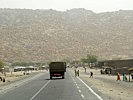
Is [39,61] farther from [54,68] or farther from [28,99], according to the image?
[28,99]

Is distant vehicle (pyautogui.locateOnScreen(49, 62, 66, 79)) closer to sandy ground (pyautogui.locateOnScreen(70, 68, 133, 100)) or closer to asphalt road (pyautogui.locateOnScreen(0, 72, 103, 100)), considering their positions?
sandy ground (pyautogui.locateOnScreen(70, 68, 133, 100))

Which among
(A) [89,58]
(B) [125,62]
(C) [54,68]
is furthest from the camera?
(A) [89,58]

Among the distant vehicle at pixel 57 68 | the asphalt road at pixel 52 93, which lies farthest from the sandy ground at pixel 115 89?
the distant vehicle at pixel 57 68

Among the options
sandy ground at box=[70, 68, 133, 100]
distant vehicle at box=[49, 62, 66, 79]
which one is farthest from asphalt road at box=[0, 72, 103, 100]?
distant vehicle at box=[49, 62, 66, 79]

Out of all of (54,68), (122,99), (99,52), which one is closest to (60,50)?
(99,52)

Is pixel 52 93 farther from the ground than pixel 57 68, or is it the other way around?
pixel 57 68

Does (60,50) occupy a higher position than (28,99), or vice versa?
(60,50)

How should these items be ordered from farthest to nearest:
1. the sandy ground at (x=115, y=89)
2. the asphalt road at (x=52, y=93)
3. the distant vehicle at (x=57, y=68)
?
1. the distant vehicle at (x=57, y=68)
2. the sandy ground at (x=115, y=89)
3. the asphalt road at (x=52, y=93)

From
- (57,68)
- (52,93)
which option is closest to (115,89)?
(52,93)

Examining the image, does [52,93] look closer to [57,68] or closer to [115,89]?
[115,89]

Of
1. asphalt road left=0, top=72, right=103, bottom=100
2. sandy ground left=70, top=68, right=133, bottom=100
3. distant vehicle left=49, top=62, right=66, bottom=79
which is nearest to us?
asphalt road left=0, top=72, right=103, bottom=100

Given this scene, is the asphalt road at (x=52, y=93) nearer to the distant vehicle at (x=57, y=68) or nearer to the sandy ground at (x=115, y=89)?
the sandy ground at (x=115, y=89)

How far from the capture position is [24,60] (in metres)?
185

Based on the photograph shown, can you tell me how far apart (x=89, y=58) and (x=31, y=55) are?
30503 mm
